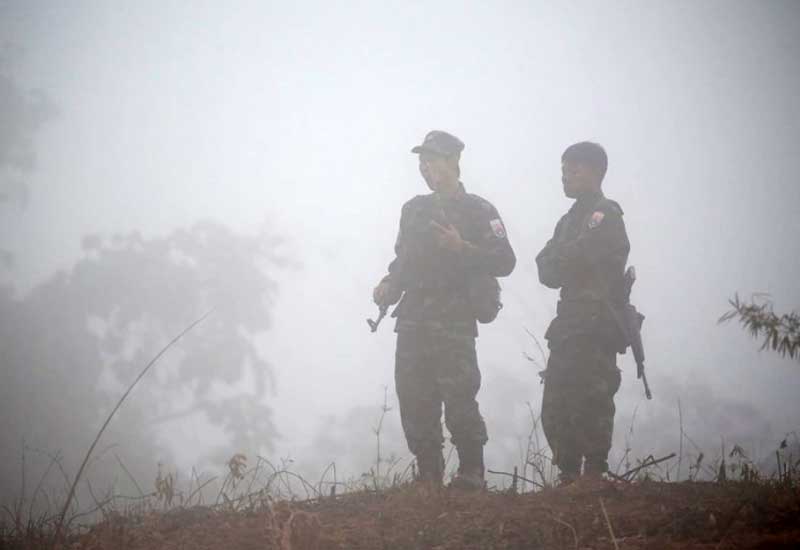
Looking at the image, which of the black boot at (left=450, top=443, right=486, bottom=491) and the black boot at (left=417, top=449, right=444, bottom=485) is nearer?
the black boot at (left=450, top=443, right=486, bottom=491)

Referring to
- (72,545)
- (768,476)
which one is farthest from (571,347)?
(72,545)

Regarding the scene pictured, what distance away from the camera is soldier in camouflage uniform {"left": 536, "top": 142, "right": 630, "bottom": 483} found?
351 cm

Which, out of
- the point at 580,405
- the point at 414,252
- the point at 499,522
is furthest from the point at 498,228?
the point at 499,522

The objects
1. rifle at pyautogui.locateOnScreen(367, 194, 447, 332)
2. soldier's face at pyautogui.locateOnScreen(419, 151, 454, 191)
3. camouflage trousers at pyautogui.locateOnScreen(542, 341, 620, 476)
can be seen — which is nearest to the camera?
camouflage trousers at pyautogui.locateOnScreen(542, 341, 620, 476)

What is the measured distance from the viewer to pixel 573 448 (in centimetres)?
355

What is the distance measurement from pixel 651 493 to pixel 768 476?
0.72m

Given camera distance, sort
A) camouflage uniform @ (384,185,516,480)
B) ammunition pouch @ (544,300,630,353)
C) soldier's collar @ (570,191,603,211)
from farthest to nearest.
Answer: soldier's collar @ (570,191,603,211)
camouflage uniform @ (384,185,516,480)
ammunition pouch @ (544,300,630,353)

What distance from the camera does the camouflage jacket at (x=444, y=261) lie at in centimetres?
391

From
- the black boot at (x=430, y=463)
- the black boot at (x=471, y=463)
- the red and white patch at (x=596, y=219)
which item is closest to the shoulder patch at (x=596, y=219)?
the red and white patch at (x=596, y=219)

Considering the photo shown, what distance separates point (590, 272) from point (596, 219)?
35 centimetres

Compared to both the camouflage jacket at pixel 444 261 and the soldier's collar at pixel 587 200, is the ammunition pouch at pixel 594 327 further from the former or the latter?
the soldier's collar at pixel 587 200

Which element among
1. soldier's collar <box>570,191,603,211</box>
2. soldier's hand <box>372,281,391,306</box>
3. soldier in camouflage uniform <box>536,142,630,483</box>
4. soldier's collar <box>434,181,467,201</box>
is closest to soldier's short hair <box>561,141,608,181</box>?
soldier's collar <box>570,191,603,211</box>

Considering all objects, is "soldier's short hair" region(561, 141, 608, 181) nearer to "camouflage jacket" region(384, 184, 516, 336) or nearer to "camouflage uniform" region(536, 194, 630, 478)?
"camouflage uniform" region(536, 194, 630, 478)

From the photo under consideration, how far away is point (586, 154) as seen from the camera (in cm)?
389
